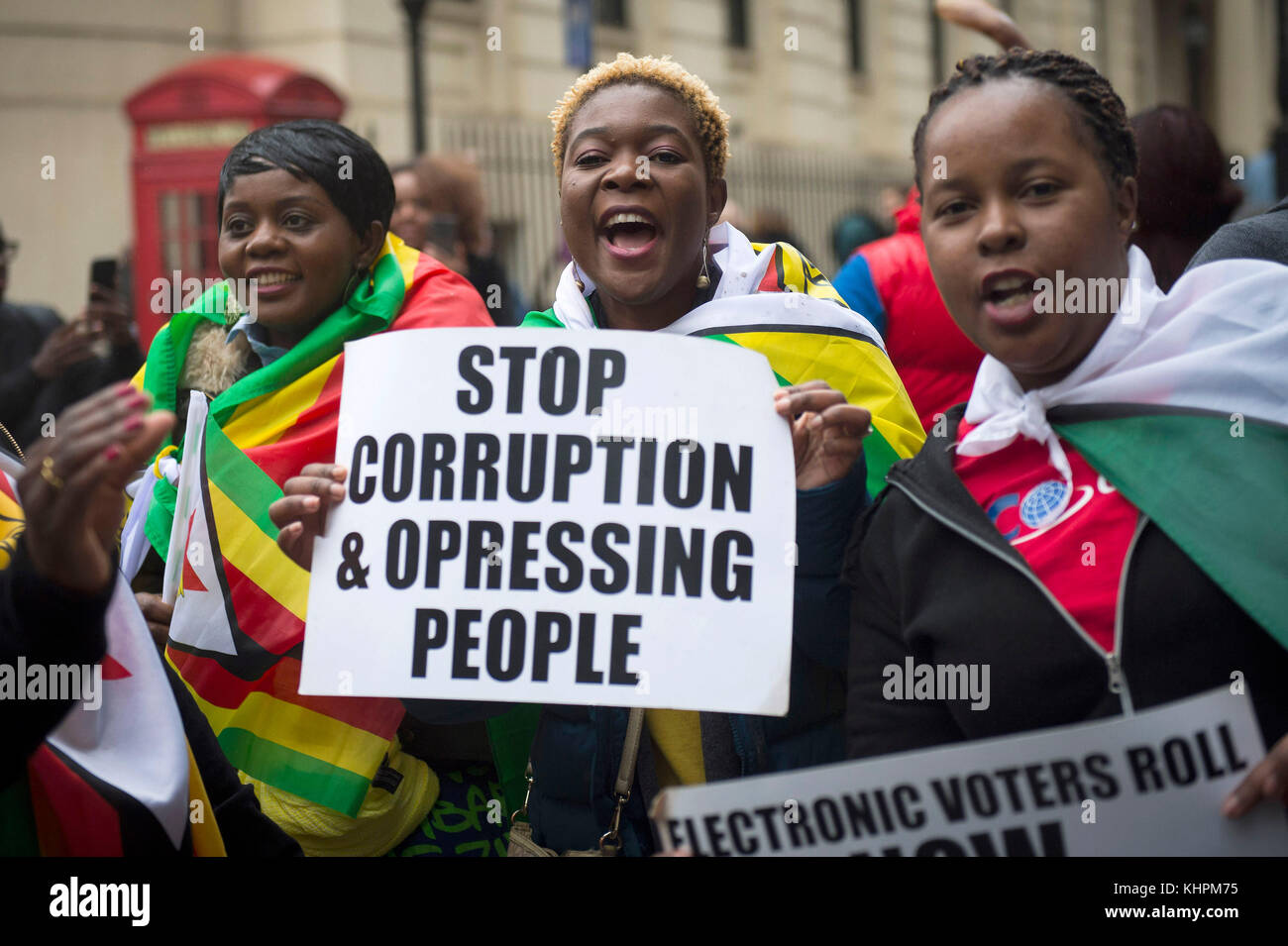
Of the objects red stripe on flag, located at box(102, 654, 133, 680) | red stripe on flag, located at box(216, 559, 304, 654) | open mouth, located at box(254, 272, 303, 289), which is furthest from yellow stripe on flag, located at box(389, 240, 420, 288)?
red stripe on flag, located at box(102, 654, 133, 680)

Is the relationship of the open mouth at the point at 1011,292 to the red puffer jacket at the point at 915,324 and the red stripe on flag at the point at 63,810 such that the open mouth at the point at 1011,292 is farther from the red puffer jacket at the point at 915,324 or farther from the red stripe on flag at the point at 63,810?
the red puffer jacket at the point at 915,324

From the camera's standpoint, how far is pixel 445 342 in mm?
2570

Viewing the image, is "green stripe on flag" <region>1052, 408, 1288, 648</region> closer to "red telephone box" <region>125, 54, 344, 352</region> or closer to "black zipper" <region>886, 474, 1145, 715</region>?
"black zipper" <region>886, 474, 1145, 715</region>

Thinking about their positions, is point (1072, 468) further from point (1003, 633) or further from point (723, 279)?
point (723, 279)

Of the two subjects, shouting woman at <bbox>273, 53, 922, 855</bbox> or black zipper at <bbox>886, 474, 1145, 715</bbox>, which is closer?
black zipper at <bbox>886, 474, 1145, 715</bbox>

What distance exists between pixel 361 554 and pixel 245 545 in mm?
679

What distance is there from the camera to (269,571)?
3045 mm

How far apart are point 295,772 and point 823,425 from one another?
1359 mm

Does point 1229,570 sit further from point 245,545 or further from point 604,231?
point 245,545

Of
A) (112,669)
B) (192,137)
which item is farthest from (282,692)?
(192,137)

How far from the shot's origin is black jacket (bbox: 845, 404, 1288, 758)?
1.99m

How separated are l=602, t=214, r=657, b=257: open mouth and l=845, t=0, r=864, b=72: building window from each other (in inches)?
816

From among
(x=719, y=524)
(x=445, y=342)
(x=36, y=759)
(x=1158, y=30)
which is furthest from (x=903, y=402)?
(x=1158, y=30)
